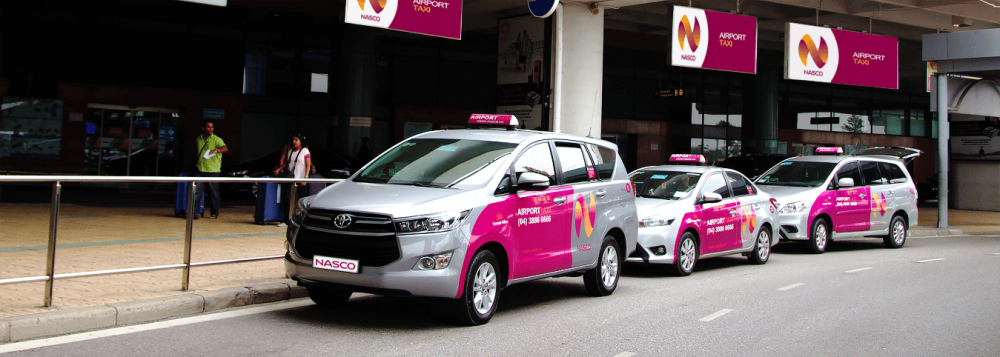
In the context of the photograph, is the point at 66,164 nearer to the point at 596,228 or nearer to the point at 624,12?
the point at 624,12

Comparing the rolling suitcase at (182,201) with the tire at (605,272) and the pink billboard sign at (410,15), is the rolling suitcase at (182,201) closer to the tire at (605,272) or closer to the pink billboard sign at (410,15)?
the tire at (605,272)

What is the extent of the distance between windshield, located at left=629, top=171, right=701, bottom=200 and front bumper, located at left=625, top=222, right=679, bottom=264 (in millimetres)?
874

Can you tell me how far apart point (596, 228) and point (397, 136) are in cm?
2113

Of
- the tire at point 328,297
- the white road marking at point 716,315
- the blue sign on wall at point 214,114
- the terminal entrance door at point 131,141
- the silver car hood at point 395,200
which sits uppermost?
the blue sign on wall at point 214,114

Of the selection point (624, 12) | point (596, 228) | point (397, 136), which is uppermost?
point (624, 12)

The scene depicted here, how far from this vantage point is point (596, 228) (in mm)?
8719

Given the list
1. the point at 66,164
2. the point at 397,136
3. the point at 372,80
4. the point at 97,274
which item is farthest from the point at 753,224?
the point at 66,164

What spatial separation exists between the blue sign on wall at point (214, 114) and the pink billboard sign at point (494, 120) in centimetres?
1921

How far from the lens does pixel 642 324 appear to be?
7.51 metres

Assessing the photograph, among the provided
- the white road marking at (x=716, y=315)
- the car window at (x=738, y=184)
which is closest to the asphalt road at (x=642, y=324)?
the white road marking at (x=716, y=315)

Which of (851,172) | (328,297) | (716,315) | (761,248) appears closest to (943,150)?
(851,172)

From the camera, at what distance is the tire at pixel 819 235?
15.0 m

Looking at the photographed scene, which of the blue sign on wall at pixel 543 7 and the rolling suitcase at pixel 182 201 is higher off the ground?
the blue sign on wall at pixel 543 7

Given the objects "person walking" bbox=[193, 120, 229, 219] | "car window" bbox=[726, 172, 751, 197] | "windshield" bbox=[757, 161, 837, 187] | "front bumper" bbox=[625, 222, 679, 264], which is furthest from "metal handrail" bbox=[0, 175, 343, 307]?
"windshield" bbox=[757, 161, 837, 187]
